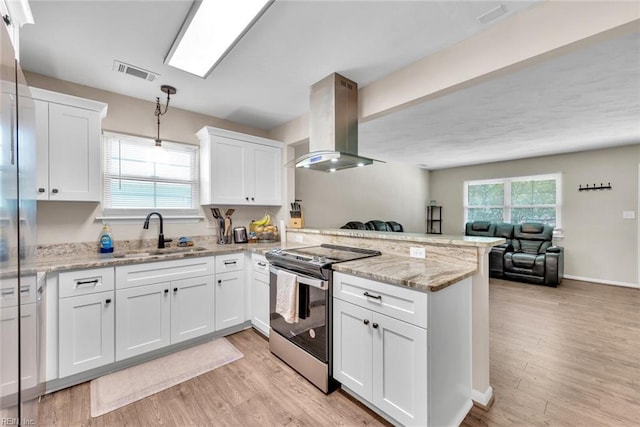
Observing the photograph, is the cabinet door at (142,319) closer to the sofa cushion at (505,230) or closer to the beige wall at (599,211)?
the sofa cushion at (505,230)

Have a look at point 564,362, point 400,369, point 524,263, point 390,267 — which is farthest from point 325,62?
point 524,263

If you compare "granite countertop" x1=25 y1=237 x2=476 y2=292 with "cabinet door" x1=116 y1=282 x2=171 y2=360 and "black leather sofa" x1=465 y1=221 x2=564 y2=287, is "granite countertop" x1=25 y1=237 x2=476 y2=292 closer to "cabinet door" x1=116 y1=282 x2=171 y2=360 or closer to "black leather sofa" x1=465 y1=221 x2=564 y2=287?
"cabinet door" x1=116 y1=282 x2=171 y2=360

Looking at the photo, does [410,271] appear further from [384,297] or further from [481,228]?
[481,228]

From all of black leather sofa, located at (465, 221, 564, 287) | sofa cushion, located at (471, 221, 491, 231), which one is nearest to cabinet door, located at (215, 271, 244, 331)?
black leather sofa, located at (465, 221, 564, 287)

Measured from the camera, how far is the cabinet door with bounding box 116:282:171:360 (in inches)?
85.4

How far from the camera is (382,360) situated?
1.60 m

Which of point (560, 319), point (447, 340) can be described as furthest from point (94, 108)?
point (560, 319)

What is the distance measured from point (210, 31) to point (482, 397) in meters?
3.02

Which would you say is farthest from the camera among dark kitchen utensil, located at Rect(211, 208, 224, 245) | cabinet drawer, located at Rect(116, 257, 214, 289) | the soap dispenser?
dark kitchen utensil, located at Rect(211, 208, 224, 245)

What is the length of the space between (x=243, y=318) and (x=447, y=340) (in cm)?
208

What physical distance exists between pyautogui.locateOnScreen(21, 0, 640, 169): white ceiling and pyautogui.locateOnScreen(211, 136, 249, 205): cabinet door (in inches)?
17.5

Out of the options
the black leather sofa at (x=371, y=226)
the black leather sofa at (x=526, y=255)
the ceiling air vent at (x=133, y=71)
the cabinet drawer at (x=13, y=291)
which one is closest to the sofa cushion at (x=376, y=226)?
the black leather sofa at (x=371, y=226)

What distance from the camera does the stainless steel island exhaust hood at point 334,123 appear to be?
2408mm

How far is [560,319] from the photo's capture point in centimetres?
324
